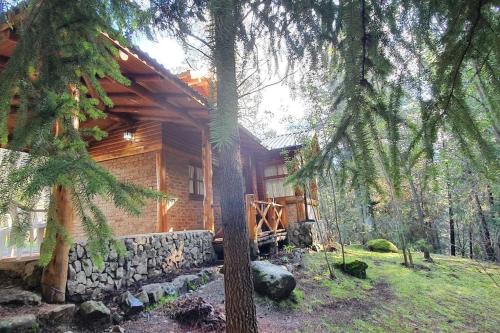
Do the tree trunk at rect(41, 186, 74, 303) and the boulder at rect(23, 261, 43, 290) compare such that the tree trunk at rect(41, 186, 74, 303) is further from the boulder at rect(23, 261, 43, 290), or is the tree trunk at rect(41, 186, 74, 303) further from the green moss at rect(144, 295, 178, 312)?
the green moss at rect(144, 295, 178, 312)

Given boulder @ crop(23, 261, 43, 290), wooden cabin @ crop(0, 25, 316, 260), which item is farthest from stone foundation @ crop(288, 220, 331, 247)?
boulder @ crop(23, 261, 43, 290)

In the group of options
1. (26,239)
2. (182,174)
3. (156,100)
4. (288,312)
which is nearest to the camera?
(26,239)

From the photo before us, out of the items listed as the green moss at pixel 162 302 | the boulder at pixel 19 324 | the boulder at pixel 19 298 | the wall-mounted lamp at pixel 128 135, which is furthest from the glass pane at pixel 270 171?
the boulder at pixel 19 324

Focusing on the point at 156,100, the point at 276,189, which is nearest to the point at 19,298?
the point at 156,100

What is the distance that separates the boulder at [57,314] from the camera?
3.19 metres

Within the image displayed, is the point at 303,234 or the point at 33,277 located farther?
the point at 303,234

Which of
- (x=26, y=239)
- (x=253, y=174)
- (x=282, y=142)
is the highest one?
(x=282, y=142)

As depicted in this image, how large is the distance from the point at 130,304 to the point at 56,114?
345 cm

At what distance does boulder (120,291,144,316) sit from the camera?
13.2ft

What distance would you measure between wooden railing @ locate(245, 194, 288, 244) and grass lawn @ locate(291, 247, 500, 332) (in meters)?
1.29

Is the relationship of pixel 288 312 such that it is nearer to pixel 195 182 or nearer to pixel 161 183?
pixel 161 183

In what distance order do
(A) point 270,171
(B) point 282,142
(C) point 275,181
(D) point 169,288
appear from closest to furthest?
(D) point 169,288 < (B) point 282,142 < (C) point 275,181 < (A) point 270,171

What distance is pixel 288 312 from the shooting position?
510 cm

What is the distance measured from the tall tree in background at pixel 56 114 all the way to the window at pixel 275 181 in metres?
9.95
